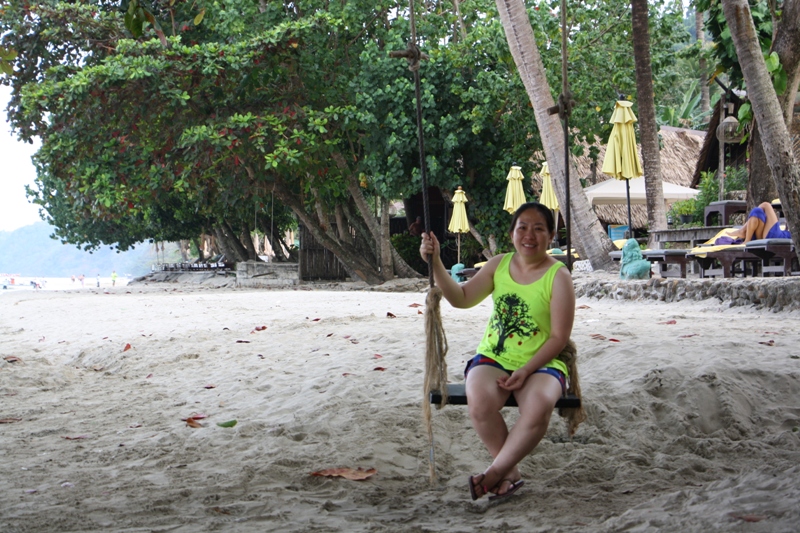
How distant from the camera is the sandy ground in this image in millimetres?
2770

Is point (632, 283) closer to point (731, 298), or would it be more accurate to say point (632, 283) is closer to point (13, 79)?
point (731, 298)

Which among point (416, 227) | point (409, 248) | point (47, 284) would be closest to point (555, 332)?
point (416, 227)

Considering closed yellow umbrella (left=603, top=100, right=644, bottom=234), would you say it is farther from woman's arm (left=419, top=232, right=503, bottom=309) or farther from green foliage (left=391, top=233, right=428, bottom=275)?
green foliage (left=391, top=233, right=428, bottom=275)

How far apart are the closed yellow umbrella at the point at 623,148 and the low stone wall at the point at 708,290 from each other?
1.73 m

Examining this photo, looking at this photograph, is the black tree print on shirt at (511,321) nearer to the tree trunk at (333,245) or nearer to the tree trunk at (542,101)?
the tree trunk at (542,101)

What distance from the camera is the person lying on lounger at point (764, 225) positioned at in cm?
924

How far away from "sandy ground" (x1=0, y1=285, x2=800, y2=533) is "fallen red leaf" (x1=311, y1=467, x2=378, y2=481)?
0.04 meters

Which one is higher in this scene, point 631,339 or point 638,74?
point 638,74

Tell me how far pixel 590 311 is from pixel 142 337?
4.64m

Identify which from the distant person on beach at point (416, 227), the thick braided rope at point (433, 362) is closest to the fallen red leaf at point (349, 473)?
the thick braided rope at point (433, 362)

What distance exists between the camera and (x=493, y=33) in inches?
590

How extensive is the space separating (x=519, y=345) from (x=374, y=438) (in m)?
1.11

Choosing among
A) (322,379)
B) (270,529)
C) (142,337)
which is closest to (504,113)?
(142,337)

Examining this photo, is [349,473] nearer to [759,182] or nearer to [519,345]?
[519,345]
